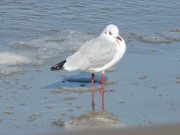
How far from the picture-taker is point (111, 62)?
670cm

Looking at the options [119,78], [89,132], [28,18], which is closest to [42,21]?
[28,18]

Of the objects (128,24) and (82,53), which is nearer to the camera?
(82,53)

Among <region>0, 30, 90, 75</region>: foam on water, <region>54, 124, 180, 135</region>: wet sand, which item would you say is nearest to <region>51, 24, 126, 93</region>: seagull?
<region>0, 30, 90, 75</region>: foam on water

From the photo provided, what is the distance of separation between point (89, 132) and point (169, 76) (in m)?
2.35

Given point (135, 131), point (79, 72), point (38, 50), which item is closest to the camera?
point (135, 131)

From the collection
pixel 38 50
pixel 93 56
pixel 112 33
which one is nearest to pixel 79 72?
pixel 93 56

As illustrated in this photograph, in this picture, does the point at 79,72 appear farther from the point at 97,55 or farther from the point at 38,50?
the point at 38,50

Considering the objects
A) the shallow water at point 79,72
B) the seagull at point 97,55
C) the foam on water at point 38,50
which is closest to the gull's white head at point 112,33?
the seagull at point 97,55

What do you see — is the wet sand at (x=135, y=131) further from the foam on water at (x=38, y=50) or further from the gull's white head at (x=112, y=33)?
the foam on water at (x=38, y=50)

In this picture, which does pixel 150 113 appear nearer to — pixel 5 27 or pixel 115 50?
pixel 115 50

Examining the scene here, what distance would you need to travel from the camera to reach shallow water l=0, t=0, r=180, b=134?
5695mm

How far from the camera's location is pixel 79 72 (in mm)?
7465

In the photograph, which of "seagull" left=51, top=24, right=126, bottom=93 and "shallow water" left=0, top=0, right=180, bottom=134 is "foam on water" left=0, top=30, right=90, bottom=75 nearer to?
"shallow water" left=0, top=0, right=180, bottom=134

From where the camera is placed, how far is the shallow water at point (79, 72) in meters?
5.70
